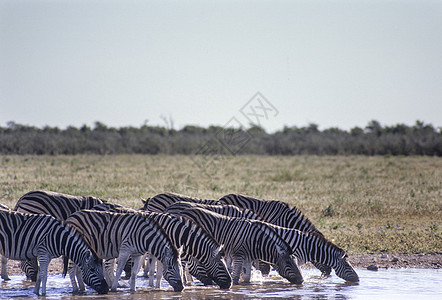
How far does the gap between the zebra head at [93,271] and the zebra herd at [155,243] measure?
0.01 metres

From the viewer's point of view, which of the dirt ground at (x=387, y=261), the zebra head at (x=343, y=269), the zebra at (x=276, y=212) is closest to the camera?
the zebra head at (x=343, y=269)

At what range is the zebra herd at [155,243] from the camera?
7.66 m

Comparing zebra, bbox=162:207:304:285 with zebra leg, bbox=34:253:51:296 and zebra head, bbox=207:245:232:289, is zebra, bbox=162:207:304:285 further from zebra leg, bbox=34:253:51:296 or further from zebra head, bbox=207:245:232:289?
zebra leg, bbox=34:253:51:296

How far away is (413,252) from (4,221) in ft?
23.1

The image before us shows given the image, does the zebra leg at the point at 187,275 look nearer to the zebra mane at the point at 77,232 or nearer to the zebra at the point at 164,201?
the zebra at the point at 164,201

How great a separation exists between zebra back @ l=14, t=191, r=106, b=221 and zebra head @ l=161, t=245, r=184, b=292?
215 cm

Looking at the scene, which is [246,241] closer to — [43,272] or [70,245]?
[70,245]

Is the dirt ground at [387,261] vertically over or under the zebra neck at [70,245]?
under

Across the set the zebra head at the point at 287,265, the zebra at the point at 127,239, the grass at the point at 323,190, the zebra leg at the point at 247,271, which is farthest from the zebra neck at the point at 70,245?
the grass at the point at 323,190

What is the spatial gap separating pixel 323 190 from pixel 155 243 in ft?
38.2

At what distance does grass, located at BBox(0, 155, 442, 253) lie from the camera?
12.2m

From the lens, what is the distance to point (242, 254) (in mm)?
8836

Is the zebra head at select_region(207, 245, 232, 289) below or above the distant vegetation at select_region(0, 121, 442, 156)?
below

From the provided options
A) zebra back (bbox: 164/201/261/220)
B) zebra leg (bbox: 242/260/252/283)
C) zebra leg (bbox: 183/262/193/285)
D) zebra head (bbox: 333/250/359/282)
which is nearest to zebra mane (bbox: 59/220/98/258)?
zebra leg (bbox: 183/262/193/285)
